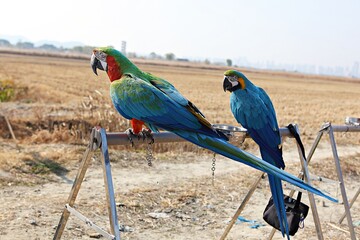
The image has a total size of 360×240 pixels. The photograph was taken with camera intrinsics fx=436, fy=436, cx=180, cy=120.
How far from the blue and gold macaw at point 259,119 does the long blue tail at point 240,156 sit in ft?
2.87

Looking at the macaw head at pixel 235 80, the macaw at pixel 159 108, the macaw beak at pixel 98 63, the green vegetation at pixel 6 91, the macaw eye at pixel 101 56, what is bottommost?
the green vegetation at pixel 6 91

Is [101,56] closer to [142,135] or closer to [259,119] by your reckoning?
[142,135]

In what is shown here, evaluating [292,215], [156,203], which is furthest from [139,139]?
[156,203]

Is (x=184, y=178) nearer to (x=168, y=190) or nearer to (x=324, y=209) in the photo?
(x=168, y=190)

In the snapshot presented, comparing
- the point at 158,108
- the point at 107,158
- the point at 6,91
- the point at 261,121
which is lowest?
the point at 6,91

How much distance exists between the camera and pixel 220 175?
8.37 metres

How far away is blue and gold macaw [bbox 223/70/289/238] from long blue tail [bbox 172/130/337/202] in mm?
875

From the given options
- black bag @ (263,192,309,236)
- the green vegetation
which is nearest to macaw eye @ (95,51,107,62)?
black bag @ (263,192,309,236)

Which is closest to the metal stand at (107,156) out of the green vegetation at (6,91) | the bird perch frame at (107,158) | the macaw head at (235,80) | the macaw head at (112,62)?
the bird perch frame at (107,158)

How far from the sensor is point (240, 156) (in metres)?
2.83

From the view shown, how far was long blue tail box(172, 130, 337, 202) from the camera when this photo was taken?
2.76 meters

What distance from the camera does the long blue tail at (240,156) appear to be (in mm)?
2756

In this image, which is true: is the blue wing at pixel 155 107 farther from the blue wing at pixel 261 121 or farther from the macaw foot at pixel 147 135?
the blue wing at pixel 261 121

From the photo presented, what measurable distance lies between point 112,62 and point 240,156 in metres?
1.38
